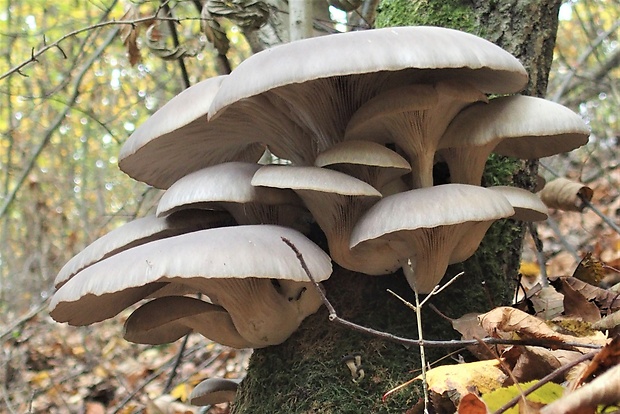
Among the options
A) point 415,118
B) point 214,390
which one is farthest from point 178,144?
point 214,390

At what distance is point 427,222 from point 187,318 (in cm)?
103

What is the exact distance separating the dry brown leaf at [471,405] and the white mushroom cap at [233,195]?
3.18 ft

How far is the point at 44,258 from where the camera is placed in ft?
28.9

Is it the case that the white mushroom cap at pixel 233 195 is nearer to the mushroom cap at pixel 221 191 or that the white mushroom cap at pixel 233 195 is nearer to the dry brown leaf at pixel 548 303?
the mushroom cap at pixel 221 191

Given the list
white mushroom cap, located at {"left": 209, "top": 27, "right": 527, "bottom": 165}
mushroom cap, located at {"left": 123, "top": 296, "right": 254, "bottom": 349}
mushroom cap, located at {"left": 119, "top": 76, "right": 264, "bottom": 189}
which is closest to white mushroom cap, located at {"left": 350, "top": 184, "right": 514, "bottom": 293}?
white mushroom cap, located at {"left": 209, "top": 27, "right": 527, "bottom": 165}

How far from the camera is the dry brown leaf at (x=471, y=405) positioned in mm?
1173

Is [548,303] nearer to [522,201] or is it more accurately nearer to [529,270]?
[522,201]

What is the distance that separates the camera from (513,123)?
73.2 inches

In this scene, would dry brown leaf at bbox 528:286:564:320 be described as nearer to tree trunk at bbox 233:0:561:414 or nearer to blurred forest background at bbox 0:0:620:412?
tree trunk at bbox 233:0:561:414

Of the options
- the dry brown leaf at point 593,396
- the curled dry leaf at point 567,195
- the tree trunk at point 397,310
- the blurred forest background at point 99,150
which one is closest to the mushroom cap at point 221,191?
the tree trunk at point 397,310

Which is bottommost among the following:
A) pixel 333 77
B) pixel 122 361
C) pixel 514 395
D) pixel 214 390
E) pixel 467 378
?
pixel 122 361

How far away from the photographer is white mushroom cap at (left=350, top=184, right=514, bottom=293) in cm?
159

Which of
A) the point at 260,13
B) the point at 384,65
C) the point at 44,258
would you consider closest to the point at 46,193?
the point at 44,258

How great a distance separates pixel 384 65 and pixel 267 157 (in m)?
2.38
